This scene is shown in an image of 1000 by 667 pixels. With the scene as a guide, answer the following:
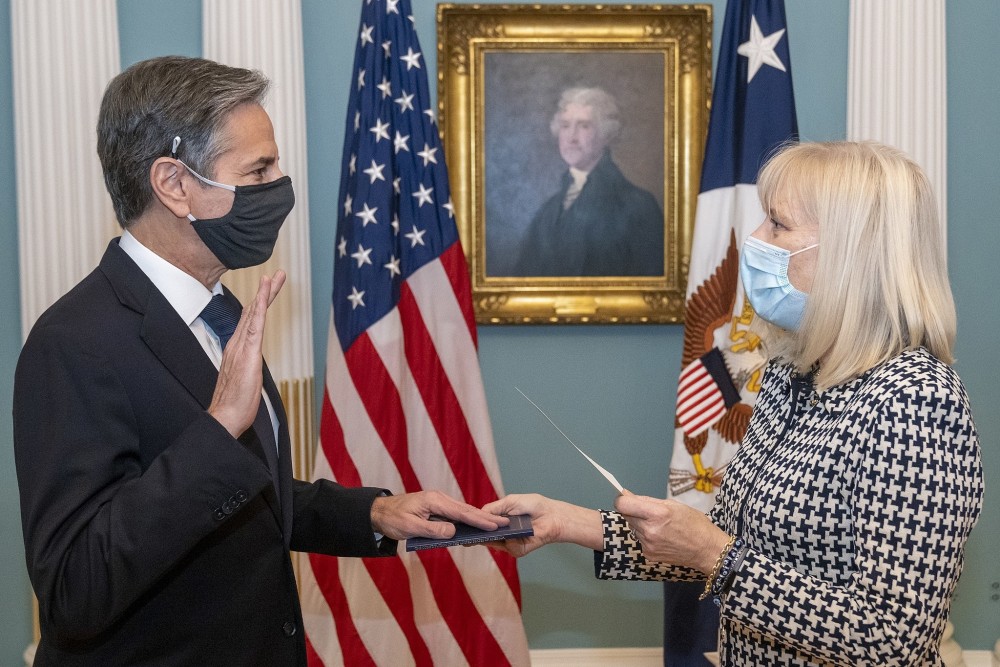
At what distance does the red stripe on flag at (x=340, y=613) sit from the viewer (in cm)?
353

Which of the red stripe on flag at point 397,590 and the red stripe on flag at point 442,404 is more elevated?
the red stripe on flag at point 442,404

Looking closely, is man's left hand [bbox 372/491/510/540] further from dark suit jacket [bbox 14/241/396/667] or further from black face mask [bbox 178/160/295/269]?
black face mask [bbox 178/160/295/269]

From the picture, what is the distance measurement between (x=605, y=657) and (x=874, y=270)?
116 inches

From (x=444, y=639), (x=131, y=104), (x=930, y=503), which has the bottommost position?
(x=444, y=639)

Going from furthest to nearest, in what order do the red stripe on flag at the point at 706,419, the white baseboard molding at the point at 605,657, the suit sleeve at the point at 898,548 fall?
the white baseboard molding at the point at 605,657 < the red stripe on flag at the point at 706,419 < the suit sleeve at the point at 898,548

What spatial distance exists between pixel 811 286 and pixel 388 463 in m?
2.00

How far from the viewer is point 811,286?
76.2 inches

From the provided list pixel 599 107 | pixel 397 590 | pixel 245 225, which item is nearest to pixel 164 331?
pixel 245 225

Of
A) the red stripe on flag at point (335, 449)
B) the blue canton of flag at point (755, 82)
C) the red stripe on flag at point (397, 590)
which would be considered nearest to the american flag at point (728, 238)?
the blue canton of flag at point (755, 82)

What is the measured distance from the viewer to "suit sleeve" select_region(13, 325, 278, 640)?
58.8 inches

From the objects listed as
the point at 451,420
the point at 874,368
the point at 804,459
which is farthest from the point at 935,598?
the point at 451,420

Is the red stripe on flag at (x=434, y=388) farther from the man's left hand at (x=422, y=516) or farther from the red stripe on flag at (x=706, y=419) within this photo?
the man's left hand at (x=422, y=516)

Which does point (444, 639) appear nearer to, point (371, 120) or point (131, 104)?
point (371, 120)

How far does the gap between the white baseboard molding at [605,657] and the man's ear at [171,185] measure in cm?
306
